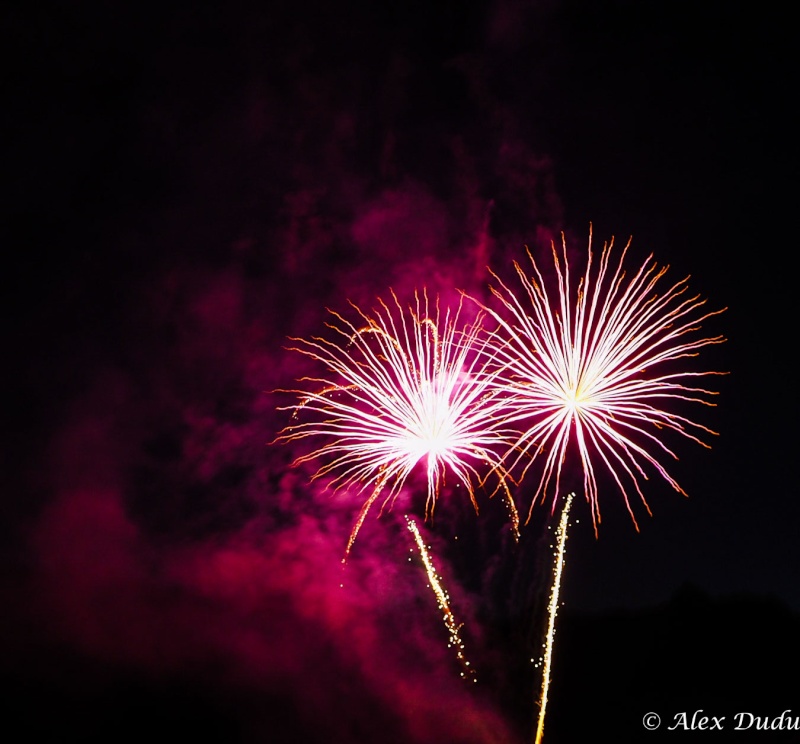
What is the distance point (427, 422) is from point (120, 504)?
15.5 ft

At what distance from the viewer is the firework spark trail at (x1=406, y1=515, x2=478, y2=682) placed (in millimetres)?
8617

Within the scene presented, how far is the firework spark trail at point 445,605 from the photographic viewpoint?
8.62m

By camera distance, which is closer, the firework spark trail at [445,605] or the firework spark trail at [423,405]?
the firework spark trail at [423,405]

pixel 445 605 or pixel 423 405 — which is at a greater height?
pixel 423 405

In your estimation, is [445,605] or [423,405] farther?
[445,605]

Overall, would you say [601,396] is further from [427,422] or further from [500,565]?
[500,565]

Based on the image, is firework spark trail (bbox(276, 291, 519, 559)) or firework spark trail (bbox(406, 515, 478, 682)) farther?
firework spark trail (bbox(406, 515, 478, 682))

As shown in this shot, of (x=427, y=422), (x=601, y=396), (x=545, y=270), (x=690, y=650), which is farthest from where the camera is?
(x=690, y=650)

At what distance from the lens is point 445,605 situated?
9109 millimetres

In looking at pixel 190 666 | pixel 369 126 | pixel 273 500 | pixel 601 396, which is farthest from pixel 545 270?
pixel 190 666

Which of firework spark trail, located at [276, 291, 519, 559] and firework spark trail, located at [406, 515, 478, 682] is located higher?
firework spark trail, located at [276, 291, 519, 559]

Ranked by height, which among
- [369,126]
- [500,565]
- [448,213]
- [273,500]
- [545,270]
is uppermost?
[369,126]

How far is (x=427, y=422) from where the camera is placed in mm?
Answer: 7004

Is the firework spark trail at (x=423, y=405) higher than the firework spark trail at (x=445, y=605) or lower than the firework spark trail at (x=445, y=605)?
higher
